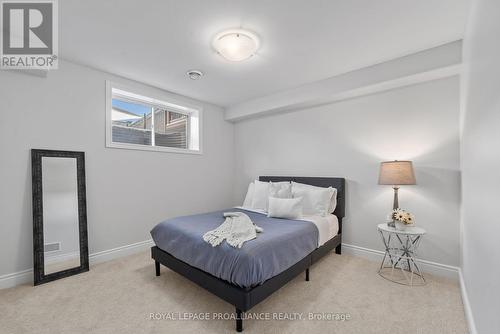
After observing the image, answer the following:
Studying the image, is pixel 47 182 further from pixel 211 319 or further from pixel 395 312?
pixel 395 312

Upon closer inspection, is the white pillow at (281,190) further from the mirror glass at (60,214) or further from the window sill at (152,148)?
the mirror glass at (60,214)

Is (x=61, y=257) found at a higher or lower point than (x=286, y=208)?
lower

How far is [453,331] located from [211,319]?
1.87 m

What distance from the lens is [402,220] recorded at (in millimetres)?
2377

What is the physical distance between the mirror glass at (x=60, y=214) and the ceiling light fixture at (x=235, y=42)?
226 cm

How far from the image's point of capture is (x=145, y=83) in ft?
11.0

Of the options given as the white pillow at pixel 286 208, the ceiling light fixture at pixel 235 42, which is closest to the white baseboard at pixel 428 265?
the white pillow at pixel 286 208

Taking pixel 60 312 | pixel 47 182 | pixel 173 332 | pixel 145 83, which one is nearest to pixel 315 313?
pixel 173 332

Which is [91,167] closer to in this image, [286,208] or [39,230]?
[39,230]

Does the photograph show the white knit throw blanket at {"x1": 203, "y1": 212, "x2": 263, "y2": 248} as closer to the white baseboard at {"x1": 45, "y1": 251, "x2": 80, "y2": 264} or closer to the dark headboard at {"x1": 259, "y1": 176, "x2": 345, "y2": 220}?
the dark headboard at {"x1": 259, "y1": 176, "x2": 345, "y2": 220}

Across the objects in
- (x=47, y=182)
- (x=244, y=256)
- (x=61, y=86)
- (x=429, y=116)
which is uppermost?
(x=61, y=86)

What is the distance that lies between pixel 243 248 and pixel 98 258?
2295mm

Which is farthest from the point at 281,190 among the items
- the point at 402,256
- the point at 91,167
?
the point at 91,167

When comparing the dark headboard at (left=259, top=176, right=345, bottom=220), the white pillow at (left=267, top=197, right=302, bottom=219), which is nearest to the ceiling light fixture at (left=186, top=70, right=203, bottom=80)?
the white pillow at (left=267, top=197, right=302, bottom=219)
